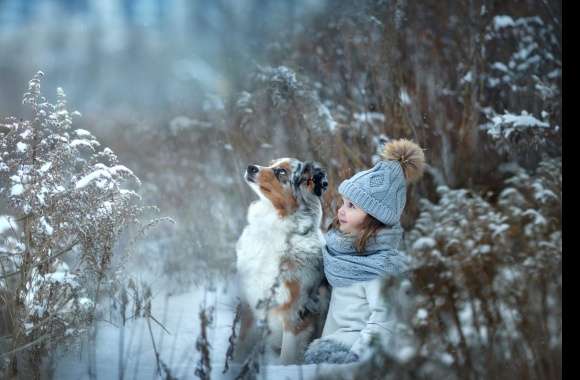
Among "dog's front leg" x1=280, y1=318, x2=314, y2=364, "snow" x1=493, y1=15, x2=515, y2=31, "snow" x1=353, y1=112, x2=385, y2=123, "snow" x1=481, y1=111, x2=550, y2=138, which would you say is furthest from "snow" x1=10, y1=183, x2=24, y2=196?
"snow" x1=493, y1=15, x2=515, y2=31

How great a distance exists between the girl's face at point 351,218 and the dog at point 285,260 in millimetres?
179

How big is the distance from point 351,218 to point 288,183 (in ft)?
1.18

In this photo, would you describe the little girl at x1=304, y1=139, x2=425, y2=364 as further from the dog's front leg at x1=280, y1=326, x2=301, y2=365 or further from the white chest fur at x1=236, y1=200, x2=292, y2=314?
the white chest fur at x1=236, y1=200, x2=292, y2=314

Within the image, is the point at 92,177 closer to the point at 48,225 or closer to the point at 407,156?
the point at 48,225

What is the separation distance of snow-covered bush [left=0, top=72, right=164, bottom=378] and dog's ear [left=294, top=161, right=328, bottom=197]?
2.68 ft

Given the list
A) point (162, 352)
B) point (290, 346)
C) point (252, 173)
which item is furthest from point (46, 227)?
point (290, 346)

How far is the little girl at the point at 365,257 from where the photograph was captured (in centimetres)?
250

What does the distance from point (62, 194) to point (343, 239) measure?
4.04 ft

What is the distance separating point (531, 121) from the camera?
13.4ft

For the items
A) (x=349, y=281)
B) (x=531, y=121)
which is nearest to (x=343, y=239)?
(x=349, y=281)

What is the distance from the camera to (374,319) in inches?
97.5

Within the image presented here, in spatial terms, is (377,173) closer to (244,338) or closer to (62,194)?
(244,338)

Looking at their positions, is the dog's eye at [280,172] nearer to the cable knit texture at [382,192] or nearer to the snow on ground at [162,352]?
the cable knit texture at [382,192]

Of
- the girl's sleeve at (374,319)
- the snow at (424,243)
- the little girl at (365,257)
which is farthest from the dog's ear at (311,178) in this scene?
the snow at (424,243)
